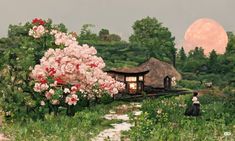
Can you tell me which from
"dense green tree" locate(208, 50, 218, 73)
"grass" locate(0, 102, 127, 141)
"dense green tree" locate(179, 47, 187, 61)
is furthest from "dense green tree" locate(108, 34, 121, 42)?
"grass" locate(0, 102, 127, 141)

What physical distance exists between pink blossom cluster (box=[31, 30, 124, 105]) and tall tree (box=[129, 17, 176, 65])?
37476mm

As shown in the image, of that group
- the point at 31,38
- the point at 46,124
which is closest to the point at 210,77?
the point at 31,38

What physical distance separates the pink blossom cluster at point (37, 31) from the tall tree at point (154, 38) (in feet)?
123

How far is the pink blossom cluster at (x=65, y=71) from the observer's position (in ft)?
71.5

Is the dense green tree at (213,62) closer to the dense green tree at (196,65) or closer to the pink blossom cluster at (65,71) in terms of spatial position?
the dense green tree at (196,65)

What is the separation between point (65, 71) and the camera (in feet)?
72.1

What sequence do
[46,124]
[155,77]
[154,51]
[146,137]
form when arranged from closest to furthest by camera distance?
[146,137]
[46,124]
[155,77]
[154,51]

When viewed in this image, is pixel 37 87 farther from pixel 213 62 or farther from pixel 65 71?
pixel 213 62

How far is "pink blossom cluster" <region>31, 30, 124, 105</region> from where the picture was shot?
858 inches

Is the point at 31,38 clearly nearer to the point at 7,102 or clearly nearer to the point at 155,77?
the point at 7,102

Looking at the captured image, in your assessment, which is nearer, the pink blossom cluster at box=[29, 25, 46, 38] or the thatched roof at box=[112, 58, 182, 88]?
the pink blossom cluster at box=[29, 25, 46, 38]

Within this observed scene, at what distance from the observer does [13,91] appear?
2208 cm

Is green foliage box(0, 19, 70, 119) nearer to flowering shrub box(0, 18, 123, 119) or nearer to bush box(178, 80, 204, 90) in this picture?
flowering shrub box(0, 18, 123, 119)

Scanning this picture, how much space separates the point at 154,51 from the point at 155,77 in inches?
733
